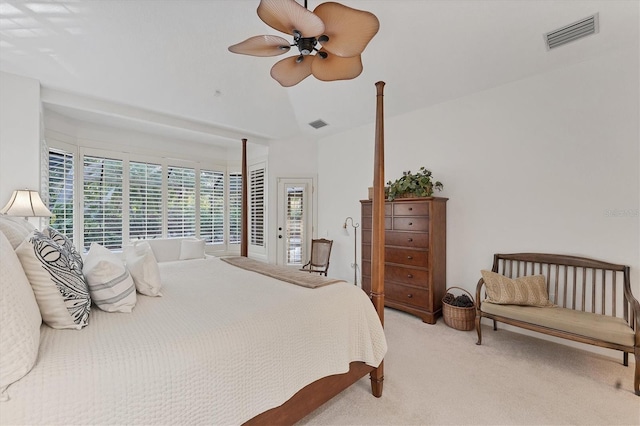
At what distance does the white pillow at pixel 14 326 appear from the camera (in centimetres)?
85

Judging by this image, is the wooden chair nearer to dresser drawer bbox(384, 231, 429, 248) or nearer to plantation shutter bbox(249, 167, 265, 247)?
plantation shutter bbox(249, 167, 265, 247)

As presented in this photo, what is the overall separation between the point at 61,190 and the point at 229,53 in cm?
317

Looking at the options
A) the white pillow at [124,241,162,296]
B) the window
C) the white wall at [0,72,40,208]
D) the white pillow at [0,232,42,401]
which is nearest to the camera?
the white pillow at [0,232,42,401]

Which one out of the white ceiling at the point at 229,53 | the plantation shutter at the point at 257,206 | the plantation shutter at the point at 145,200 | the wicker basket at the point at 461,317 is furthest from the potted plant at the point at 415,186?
the plantation shutter at the point at 145,200

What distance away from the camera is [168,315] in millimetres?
1420

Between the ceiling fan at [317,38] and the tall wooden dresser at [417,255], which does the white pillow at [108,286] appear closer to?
the ceiling fan at [317,38]

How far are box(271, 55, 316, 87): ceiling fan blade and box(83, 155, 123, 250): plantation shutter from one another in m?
3.83

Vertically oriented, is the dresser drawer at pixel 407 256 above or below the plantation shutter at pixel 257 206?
below

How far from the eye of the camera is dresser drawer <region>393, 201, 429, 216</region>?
11.2ft

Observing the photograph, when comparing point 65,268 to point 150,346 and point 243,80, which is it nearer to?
point 150,346

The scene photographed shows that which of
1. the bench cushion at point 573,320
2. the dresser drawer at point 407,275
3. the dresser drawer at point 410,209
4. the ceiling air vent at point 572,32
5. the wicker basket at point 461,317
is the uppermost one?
the ceiling air vent at point 572,32

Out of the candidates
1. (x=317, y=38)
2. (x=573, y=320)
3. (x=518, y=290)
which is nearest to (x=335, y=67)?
(x=317, y=38)

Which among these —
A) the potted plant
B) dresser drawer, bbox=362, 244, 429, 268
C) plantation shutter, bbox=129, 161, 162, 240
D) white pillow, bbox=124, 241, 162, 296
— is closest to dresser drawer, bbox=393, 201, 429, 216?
the potted plant

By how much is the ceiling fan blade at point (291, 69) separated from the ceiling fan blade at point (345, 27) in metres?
0.33
